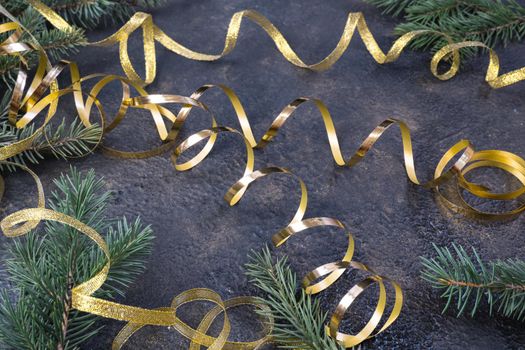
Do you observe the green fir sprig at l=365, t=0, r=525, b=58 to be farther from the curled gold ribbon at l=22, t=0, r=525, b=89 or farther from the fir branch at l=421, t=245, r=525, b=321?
the fir branch at l=421, t=245, r=525, b=321

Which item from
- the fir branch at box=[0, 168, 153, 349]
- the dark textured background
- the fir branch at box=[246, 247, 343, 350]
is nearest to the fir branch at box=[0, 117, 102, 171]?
the dark textured background

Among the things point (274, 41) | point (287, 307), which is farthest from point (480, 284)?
point (274, 41)

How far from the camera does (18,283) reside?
2.41 feet

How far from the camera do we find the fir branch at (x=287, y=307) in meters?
0.73

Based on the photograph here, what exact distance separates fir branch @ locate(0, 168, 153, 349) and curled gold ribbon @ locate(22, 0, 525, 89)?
32 centimetres

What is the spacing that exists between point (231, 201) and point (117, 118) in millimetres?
209

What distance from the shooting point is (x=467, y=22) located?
1078 millimetres

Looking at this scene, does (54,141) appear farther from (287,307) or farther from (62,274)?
(287,307)

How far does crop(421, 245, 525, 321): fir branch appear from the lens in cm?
74

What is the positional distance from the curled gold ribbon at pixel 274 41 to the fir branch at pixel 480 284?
358mm

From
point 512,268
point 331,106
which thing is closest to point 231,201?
point 331,106

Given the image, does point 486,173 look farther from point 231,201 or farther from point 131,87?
point 131,87

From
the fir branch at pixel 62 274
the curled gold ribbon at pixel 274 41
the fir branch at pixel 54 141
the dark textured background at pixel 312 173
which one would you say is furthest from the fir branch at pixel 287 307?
the curled gold ribbon at pixel 274 41

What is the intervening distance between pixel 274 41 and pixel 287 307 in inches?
19.8
